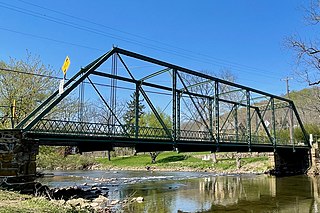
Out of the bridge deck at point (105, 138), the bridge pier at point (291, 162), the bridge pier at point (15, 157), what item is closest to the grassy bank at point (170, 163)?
the bridge pier at point (291, 162)

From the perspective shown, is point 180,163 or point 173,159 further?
point 173,159

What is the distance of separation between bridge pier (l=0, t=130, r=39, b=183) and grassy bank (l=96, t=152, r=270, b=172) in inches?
1095

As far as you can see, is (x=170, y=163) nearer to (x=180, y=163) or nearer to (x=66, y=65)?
(x=180, y=163)

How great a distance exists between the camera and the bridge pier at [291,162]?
109 feet

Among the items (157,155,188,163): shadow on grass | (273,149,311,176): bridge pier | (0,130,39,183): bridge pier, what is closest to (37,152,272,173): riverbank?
(157,155,188,163): shadow on grass

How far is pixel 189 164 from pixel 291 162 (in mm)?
15104

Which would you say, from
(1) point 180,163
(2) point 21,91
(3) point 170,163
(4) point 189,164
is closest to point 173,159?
(3) point 170,163

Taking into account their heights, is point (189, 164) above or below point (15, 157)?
below

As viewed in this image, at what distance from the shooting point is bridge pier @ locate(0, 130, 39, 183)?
12.5 meters

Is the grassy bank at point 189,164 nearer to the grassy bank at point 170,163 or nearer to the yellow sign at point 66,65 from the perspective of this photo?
the grassy bank at point 170,163

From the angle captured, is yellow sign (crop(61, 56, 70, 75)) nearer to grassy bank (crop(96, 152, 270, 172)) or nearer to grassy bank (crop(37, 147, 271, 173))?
grassy bank (crop(37, 147, 271, 173))

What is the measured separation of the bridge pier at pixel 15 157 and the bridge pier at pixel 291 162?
26568 mm

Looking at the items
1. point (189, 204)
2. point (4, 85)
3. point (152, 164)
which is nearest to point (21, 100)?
point (4, 85)

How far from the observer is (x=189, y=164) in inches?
1789
